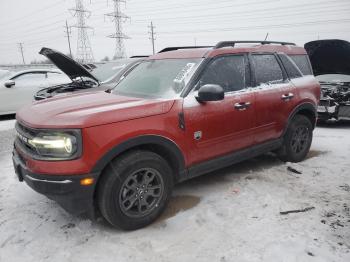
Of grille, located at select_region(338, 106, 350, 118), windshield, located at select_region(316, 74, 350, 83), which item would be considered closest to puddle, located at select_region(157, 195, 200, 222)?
grille, located at select_region(338, 106, 350, 118)

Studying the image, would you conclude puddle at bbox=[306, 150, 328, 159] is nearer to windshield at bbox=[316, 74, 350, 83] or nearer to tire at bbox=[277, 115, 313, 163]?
tire at bbox=[277, 115, 313, 163]

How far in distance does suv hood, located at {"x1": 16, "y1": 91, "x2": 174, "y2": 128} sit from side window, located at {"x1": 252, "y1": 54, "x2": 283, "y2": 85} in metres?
1.57

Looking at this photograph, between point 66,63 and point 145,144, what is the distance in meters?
3.87

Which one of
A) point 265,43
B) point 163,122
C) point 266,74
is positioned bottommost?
point 163,122

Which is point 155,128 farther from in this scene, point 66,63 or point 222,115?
point 66,63

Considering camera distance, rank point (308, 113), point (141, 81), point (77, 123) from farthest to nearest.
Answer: point (308, 113) < point (141, 81) < point (77, 123)

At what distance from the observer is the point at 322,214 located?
3555 millimetres

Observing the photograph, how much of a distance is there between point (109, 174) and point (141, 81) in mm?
1526

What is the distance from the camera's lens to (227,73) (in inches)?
163

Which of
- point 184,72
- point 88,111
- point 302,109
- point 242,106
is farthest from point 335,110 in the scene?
point 88,111

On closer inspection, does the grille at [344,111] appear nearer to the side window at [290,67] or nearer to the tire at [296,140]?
the tire at [296,140]

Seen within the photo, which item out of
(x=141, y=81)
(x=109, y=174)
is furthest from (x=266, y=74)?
(x=109, y=174)

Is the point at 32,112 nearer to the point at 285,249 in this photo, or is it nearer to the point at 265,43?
the point at 285,249

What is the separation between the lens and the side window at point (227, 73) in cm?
396
